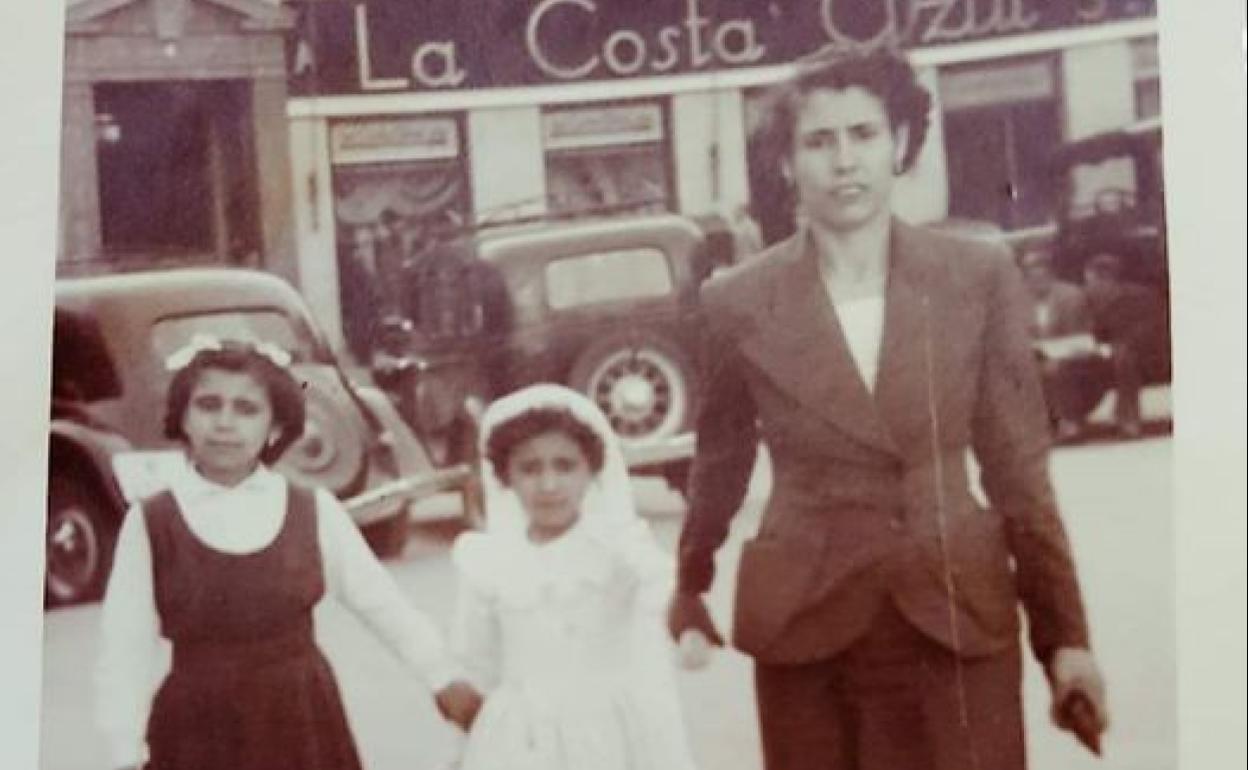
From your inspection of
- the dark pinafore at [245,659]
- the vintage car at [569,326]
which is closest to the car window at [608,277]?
the vintage car at [569,326]

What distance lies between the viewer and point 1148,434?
0.50 meters

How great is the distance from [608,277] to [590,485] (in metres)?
0.06

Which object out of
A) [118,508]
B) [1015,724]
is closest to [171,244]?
[118,508]

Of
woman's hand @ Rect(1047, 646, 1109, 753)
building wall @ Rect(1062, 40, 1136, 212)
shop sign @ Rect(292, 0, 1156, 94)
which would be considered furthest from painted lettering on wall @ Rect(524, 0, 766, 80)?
woman's hand @ Rect(1047, 646, 1109, 753)

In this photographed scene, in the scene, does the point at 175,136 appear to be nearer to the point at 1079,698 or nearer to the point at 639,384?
the point at 639,384

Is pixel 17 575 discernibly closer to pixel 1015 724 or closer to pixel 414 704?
pixel 414 704

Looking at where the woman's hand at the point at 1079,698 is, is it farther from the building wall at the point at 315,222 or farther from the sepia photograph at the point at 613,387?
the building wall at the point at 315,222

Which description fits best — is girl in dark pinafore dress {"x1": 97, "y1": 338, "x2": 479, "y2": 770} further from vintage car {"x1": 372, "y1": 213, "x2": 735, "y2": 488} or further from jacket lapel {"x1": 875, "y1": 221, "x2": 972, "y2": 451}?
jacket lapel {"x1": 875, "y1": 221, "x2": 972, "y2": 451}

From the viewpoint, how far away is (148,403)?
516 millimetres

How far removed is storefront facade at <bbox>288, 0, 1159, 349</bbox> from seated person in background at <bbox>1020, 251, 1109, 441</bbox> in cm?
2

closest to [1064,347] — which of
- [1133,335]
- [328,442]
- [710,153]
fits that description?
[1133,335]

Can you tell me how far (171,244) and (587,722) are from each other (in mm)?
197

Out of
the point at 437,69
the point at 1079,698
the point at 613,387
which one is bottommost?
the point at 1079,698

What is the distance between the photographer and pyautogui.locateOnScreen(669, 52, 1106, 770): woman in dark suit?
50 centimetres
